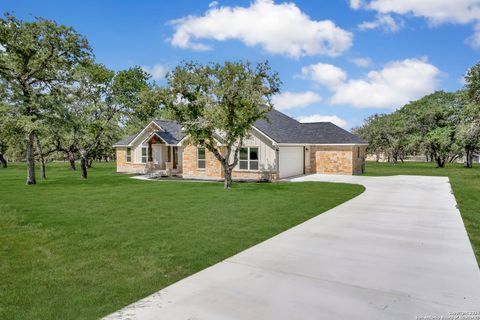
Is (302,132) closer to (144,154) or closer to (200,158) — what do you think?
(200,158)

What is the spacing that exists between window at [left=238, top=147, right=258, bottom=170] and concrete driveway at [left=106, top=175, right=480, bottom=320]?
48.8 ft

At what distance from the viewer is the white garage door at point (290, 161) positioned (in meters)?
24.4

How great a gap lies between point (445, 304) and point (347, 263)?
1.94 metres

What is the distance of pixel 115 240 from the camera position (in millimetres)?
8430

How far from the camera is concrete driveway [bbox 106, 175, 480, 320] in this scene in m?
4.65

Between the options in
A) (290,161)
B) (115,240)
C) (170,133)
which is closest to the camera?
(115,240)

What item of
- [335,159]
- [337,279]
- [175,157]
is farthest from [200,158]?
[337,279]

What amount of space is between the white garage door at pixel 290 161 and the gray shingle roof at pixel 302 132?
82cm

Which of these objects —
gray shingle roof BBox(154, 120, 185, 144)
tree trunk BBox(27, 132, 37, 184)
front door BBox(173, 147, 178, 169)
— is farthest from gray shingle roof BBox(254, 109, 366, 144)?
tree trunk BBox(27, 132, 37, 184)

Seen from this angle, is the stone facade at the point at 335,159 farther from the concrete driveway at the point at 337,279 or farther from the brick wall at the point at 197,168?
the concrete driveway at the point at 337,279

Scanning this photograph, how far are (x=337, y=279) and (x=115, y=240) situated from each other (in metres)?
Result: 5.82

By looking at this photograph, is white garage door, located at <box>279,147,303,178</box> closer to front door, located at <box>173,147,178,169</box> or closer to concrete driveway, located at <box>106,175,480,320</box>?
front door, located at <box>173,147,178,169</box>

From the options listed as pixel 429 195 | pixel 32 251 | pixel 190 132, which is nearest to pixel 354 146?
pixel 429 195

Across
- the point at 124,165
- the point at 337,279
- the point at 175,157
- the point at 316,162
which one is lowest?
the point at 337,279
